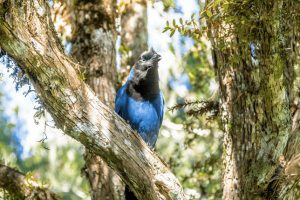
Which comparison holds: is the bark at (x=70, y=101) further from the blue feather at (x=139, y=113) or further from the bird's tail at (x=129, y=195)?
the blue feather at (x=139, y=113)

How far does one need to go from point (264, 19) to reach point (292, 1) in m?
0.28

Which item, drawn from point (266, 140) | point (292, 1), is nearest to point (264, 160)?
point (266, 140)

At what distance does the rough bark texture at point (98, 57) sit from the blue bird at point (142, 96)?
1.44ft

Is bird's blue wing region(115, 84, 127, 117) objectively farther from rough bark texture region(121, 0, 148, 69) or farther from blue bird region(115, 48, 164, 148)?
rough bark texture region(121, 0, 148, 69)

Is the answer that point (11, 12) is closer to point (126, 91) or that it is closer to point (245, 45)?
point (245, 45)

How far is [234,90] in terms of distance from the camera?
5.00 meters

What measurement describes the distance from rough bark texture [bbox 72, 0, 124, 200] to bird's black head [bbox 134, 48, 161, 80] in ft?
1.42

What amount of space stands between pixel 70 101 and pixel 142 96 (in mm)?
2602

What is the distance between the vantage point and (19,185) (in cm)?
508

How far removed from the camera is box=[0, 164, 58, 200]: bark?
5.06 metres

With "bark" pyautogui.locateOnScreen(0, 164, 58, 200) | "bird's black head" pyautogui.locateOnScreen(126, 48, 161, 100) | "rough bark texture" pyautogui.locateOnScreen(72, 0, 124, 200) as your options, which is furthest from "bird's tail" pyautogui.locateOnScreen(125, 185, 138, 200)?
"bird's black head" pyautogui.locateOnScreen(126, 48, 161, 100)

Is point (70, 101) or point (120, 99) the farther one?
point (120, 99)

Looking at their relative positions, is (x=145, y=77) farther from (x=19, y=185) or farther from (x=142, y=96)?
(x=19, y=185)

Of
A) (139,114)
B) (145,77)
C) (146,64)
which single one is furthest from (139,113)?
(146,64)
